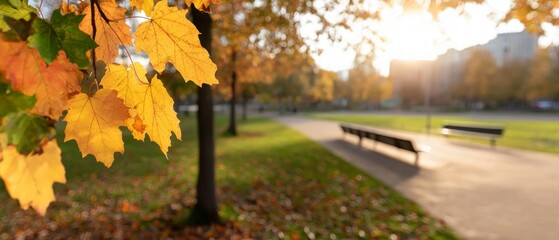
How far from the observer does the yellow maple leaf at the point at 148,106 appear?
0.95 metres

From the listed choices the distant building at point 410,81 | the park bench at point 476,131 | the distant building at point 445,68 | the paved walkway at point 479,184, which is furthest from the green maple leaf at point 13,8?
the distant building at point 445,68

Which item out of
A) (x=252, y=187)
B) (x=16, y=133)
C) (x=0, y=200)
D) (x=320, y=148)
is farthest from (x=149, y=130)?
(x=320, y=148)

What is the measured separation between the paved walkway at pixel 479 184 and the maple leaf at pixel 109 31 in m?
5.82

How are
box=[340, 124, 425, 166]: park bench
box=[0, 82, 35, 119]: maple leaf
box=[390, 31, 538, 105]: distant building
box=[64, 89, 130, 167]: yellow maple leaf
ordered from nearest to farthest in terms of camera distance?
box=[0, 82, 35, 119]: maple leaf < box=[64, 89, 130, 167]: yellow maple leaf < box=[340, 124, 425, 166]: park bench < box=[390, 31, 538, 105]: distant building

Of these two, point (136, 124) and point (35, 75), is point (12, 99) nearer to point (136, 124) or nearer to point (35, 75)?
point (35, 75)

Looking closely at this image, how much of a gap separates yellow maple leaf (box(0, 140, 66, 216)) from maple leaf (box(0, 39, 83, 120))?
14 centimetres

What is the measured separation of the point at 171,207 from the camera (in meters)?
6.89

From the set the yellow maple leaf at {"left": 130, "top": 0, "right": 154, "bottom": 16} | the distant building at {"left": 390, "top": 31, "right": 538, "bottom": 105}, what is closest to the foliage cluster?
the yellow maple leaf at {"left": 130, "top": 0, "right": 154, "bottom": 16}

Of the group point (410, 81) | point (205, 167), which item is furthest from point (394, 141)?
point (410, 81)

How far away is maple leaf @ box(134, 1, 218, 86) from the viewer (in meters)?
0.90

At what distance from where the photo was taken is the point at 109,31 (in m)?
1.00

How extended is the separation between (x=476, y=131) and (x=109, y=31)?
18117 mm

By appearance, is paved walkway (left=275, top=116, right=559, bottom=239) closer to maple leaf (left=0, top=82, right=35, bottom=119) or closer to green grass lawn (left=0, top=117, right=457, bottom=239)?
green grass lawn (left=0, top=117, right=457, bottom=239)

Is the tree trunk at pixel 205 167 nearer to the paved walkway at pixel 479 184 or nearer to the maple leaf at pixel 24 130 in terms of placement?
the paved walkway at pixel 479 184
